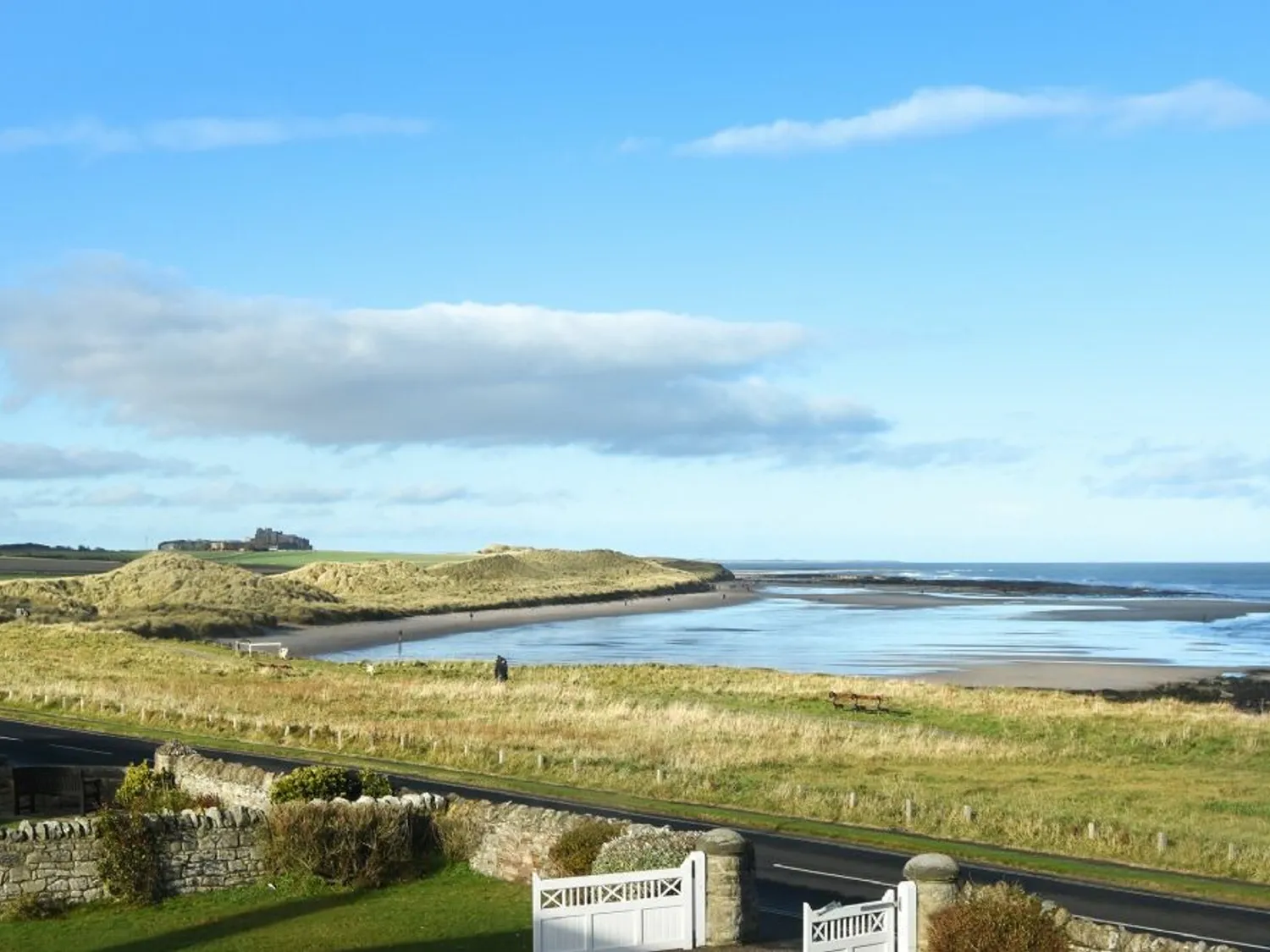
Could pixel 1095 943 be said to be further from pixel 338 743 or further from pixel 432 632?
pixel 432 632

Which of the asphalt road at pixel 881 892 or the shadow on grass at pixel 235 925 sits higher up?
the shadow on grass at pixel 235 925

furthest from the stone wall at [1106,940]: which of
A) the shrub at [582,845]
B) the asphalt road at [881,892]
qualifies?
the shrub at [582,845]

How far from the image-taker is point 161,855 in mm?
26438

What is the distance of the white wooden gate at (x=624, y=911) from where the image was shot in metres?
20.9

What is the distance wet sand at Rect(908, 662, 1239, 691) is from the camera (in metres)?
86.8

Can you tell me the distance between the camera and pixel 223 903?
2609 centimetres

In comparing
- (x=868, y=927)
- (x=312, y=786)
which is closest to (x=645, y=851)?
(x=868, y=927)

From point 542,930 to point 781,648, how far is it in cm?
9623

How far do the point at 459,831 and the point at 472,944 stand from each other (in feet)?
18.3

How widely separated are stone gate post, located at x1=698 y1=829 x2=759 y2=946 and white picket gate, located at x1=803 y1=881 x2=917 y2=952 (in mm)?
2553

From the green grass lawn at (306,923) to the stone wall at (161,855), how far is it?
1.19 feet

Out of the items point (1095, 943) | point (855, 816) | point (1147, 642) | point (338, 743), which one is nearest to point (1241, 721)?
point (855, 816)

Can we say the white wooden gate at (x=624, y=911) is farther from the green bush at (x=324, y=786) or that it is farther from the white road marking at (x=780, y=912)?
the green bush at (x=324, y=786)

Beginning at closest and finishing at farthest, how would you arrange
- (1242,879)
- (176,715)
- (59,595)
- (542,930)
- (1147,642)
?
1. (542,930)
2. (1242,879)
3. (176,715)
4. (1147,642)
5. (59,595)
